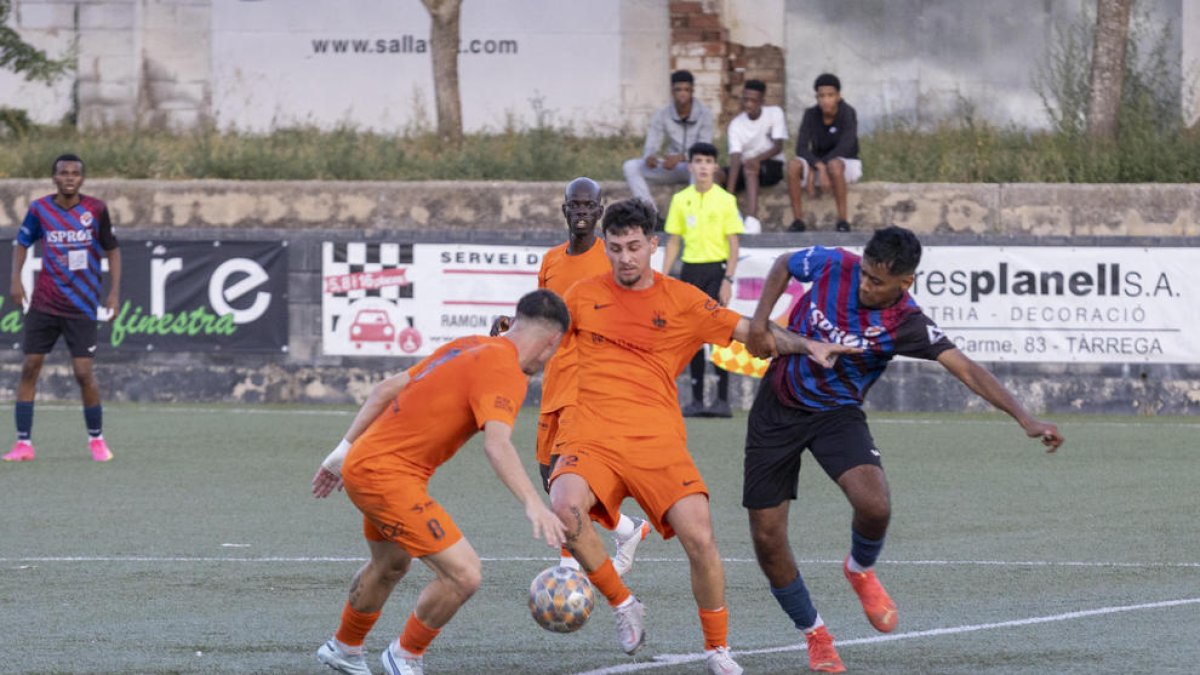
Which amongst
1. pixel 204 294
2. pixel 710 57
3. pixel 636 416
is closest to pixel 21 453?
pixel 204 294

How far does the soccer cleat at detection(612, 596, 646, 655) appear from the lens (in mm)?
7363

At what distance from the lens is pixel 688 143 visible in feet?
62.7

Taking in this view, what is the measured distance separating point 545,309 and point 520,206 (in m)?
12.2

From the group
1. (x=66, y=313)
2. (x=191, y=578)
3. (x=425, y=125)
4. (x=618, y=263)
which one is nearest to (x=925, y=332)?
(x=618, y=263)

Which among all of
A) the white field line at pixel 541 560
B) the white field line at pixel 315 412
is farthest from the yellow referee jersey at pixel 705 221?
the white field line at pixel 541 560

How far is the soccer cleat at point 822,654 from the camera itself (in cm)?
739

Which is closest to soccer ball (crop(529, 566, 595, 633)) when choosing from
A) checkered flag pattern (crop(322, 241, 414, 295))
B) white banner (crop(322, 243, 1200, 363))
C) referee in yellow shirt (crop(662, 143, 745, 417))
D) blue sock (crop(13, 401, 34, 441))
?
blue sock (crop(13, 401, 34, 441))

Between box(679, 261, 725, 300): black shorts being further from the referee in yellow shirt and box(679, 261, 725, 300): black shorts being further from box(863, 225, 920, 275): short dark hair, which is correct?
box(863, 225, 920, 275): short dark hair

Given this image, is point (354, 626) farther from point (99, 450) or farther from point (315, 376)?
point (315, 376)

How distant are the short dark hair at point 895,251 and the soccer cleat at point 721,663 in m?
1.56

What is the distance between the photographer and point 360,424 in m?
6.93

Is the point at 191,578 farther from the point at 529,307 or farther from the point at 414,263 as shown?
the point at 414,263

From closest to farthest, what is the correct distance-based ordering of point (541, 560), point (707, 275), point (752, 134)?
point (541, 560)
point (707, 275)
point (752, 134)

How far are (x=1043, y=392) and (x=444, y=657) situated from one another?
1134cm
